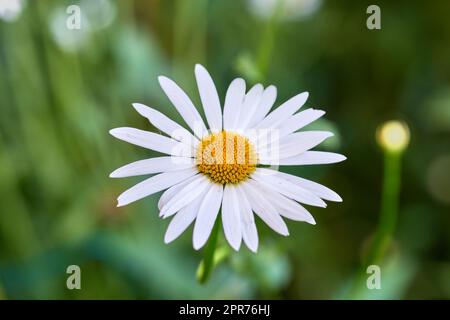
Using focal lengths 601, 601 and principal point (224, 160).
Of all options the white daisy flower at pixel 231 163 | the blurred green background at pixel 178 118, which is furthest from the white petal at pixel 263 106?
the blurred green background at pixel 178 118

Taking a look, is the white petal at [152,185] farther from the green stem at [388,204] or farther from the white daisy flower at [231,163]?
the green stem at [388,204]

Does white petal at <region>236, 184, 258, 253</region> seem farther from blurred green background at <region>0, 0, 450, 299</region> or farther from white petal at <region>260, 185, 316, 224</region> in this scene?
blurred green background at <region>0, 0, 450, 299</region>

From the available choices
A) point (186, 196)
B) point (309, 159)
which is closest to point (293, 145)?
point (309, 159)

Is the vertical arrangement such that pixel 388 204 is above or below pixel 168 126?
below

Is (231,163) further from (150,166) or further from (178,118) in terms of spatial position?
(178,118)

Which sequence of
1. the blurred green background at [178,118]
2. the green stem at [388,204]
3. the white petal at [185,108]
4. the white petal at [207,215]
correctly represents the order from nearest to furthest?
the white petal at [207,215] → the white petal at [185,108] → the green stem at [388,204] → the blurred green background at [178,118]

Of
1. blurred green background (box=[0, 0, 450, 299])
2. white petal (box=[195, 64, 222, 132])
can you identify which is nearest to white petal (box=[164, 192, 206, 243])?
white petal (box=[195, 64, 222, 132])
